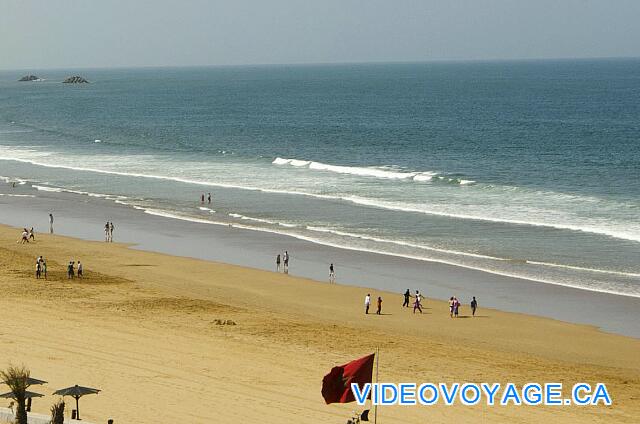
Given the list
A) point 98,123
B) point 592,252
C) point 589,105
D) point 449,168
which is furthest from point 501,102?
point 592,252

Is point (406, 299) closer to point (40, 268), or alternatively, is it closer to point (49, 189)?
point (40, 268)

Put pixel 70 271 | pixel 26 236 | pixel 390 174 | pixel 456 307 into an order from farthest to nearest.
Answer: pixel 390 174, pixel 26 236, pixel 70 271, pixel 456 307

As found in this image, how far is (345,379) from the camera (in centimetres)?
1664

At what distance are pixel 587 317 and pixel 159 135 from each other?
72942mm

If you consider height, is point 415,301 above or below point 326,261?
below

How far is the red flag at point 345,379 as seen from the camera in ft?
54.1

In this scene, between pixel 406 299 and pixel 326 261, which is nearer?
pixel 406 299

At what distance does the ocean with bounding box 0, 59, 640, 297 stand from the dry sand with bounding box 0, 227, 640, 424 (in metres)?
7.54

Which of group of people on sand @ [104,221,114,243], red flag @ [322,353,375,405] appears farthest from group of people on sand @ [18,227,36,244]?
red flag @ [322,353,375,405]

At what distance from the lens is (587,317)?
31578mm

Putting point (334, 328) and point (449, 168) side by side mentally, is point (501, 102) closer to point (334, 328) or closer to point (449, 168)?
point (449, 168)

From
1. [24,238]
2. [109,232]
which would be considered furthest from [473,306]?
[24,238]

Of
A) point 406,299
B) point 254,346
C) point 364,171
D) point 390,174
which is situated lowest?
point 254,346

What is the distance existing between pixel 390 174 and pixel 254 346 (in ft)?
134
